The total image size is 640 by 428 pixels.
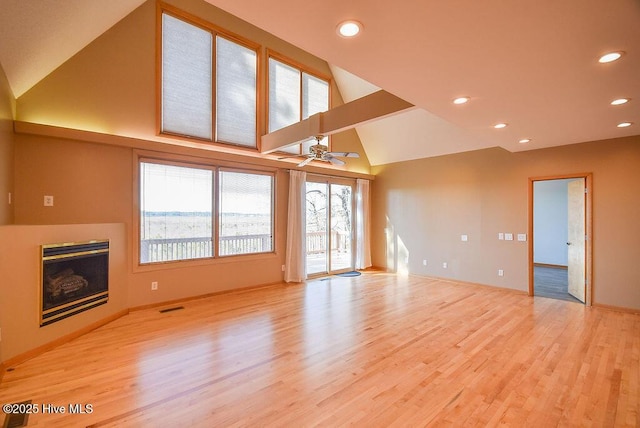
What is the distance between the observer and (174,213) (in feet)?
15.9

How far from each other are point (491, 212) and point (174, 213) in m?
5.99

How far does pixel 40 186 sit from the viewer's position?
3.69 metres

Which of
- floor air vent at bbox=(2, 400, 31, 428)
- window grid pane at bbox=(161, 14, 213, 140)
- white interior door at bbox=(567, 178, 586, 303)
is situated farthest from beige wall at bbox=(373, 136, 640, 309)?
floor air vent at bbox=(2, 400, 31, 428)

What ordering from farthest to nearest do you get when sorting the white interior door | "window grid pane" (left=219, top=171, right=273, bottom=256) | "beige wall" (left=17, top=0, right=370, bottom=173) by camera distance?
"window grid pane" (left=219, top=171, right=273, bottom=256) < the white interior door < "beige wall" (left=17, top=0, right=370, bottom=173)

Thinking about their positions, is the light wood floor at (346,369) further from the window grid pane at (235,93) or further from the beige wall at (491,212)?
the window grid pane at (235,93)

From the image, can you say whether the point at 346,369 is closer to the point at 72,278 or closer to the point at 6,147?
Result: the point at 72,278

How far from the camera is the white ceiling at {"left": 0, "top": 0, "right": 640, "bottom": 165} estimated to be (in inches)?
68.2

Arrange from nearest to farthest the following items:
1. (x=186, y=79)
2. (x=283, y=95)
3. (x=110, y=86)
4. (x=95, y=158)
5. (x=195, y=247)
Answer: (x=95, y=158) < (x=110, y=86) < (x=186, y=79) < (x=195, y=247) < (x=283, y=95)

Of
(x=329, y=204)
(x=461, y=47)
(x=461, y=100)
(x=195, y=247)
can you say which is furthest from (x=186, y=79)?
(x=461, y=47)

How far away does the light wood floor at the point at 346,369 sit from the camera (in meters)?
2.11

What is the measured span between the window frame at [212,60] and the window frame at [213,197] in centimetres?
38

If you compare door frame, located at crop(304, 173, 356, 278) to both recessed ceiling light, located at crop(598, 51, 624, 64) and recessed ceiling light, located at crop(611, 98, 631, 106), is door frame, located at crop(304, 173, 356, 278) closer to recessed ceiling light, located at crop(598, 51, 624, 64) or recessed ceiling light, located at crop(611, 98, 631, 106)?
recessed ceiling light, located at crop(611, 98, 631, 106)

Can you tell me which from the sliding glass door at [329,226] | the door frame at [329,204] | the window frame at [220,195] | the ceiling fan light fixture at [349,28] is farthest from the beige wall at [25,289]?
the sliding glass door at [329,226]

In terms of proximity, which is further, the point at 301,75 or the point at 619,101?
the point at 301,75
